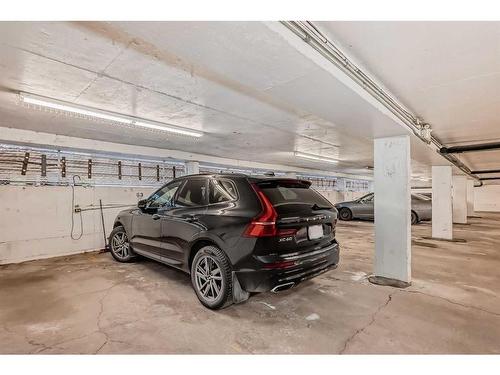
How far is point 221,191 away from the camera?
3.18 meters

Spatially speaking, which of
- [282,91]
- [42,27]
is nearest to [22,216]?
[42,27]

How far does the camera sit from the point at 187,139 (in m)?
5.86

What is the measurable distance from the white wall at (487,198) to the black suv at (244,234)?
24.0 m

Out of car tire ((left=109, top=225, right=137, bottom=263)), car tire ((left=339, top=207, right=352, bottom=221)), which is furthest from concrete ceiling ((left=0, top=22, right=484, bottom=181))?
car tire ((left=339, top=207, right=352, bottom=221))

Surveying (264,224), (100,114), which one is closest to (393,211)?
(264,224)

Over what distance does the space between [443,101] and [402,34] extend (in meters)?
1.99

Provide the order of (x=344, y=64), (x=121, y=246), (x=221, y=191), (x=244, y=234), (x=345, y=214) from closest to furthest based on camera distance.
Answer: (x=344, y=64), (x=244, y=234), (x=221, y=191), (x=121, y=246), (x=345, y=214)

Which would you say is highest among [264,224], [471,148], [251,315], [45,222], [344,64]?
[344,64]

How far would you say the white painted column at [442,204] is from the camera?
24.5ft

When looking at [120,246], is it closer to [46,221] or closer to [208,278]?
[46,221]

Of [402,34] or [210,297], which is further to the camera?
[210,297]

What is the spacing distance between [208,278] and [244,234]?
773 mm

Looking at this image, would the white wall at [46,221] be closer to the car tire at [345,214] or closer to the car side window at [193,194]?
the car side window at [193,194]
